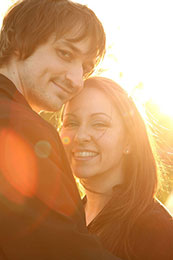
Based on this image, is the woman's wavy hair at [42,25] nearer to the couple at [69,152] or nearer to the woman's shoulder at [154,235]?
the couple at [69,152]

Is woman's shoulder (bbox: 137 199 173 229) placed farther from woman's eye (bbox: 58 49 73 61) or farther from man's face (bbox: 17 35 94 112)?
woman's eye (bbox: 58 49 73 61)

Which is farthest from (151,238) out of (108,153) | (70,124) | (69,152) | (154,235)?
(70,124)

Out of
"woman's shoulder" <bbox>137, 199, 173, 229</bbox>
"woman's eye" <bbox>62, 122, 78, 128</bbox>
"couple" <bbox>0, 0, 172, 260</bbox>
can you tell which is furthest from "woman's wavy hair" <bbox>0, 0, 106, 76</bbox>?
"woman's shoulder" <bbox>137, 199, 173, 229</bbox>

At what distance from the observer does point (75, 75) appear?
2859 millimetres

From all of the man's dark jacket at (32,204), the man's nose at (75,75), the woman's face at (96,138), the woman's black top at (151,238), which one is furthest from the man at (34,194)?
the woman's black top at (151,238)

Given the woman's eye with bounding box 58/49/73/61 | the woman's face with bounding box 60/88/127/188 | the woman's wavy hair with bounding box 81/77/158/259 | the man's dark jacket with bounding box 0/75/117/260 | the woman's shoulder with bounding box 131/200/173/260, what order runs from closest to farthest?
1. the man's dark jacket with bounding box 0/75/117/260
2. the woman's shoulder with bounding box 131/200/173/260
3. the woman's eye with bounding box 58/49/73/61
4. the woman's wavy hair with bounding box 81/77/158/259
5. the woman's face with bounding box 60/88/127/188

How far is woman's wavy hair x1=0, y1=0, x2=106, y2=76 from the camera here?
2750 mm

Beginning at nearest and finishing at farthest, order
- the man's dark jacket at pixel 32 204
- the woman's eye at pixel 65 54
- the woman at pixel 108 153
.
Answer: the man's dark jacket at pixel 32 204, the woman's eye at pixel 65 54, the woman at pixel 108 153

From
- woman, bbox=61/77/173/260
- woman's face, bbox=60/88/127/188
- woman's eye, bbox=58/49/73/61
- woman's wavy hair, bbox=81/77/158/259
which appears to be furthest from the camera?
woman's face, bbox=60/88/127/188

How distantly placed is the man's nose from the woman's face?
46cm

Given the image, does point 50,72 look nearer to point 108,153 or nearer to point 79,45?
point 79,45

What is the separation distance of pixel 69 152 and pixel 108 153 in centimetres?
38

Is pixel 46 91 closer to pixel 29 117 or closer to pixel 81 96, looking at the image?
pixel 81 96

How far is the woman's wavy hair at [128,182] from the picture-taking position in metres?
2.82
